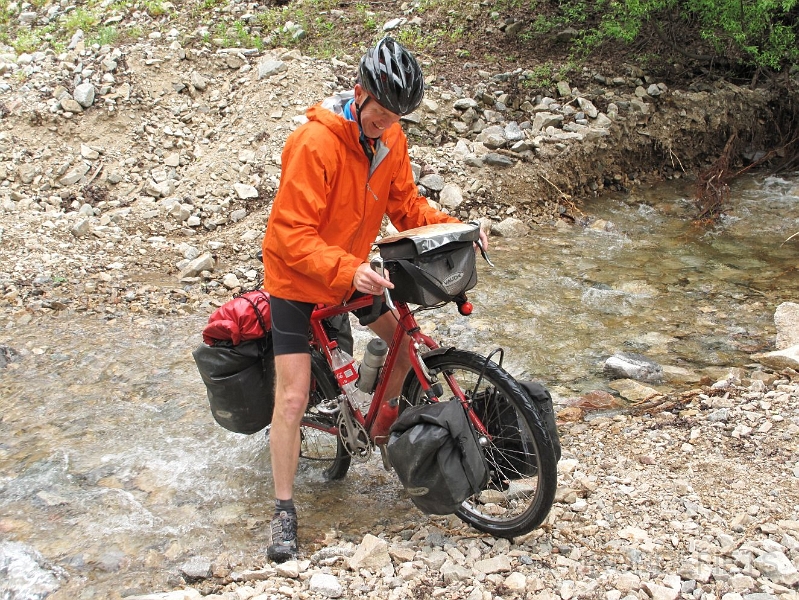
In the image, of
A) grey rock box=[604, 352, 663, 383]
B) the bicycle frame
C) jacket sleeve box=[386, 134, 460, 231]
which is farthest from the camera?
grey rock box=[604, 352, 663, 383]

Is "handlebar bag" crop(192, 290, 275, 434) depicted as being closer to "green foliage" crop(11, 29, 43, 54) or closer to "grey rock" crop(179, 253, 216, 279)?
"grey rock" crop(179, 253, 216, 279)

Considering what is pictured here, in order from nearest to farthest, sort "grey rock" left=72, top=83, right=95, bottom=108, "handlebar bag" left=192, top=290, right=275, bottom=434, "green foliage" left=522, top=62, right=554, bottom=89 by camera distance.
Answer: "handlebar bag" left=192, top=290, right=275, bottom=434 → "grey rock" left=72, top=83, right=95, bottom=108 → "green foliage" left=522, top=62, right=554, bottom=89

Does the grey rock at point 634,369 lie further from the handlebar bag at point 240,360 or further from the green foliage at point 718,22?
the green foliage at point 718,22

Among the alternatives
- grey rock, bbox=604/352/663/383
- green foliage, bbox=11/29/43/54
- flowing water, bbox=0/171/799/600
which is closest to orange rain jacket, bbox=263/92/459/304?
flowing water, bbox=0/171/799/600

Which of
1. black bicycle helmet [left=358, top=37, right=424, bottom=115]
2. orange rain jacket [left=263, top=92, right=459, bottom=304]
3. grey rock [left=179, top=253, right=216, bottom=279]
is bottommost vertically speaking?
grey rock [left=179, top=253, right=216, bottom=279]

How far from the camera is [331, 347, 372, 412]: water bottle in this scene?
372 centimetres

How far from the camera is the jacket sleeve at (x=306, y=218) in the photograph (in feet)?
9.78

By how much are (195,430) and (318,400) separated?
1.32m

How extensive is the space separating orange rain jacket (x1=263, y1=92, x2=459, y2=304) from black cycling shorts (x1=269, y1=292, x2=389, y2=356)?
7 centimetres

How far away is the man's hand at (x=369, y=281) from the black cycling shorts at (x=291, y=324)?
0.45m

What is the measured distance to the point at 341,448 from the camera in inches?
161

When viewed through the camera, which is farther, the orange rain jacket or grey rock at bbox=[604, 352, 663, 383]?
grey rock at bbox=[604, 352, 663, 383]

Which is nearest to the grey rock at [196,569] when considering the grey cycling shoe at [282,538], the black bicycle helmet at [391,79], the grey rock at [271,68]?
the grey cycling shoe at [282,538]

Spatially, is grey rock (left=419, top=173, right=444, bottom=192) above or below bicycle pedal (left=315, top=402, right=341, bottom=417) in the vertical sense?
below
